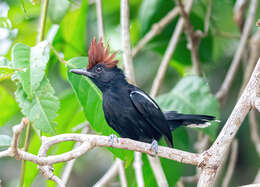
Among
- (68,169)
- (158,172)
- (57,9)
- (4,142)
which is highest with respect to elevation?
(57,9)

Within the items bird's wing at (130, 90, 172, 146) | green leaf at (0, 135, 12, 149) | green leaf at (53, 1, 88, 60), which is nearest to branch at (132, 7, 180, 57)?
green leaf at (53, 1, 88, 60)

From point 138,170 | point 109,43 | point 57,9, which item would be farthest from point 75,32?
point 138,170

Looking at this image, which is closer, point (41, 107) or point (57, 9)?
point (41, 107)

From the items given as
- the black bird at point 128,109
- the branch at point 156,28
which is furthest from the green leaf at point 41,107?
the branch at point 156,28

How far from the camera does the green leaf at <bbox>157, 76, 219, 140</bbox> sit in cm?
371

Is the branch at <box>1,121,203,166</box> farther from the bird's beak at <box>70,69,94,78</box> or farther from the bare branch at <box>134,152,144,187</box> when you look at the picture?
the bird's beak at <box>70,69,94,78</box>

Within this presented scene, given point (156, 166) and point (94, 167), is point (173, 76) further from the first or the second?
point (156, 166)

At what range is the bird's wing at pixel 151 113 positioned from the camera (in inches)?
140

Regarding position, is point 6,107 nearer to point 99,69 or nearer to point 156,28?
point 99,69

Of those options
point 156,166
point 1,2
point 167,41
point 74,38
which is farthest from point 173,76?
point 156,166

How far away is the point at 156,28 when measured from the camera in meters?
4.63

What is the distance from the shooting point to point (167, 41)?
4.93 meters

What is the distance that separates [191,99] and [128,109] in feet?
2.06

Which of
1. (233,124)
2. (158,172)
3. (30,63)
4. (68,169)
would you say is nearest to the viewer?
(233,124)
